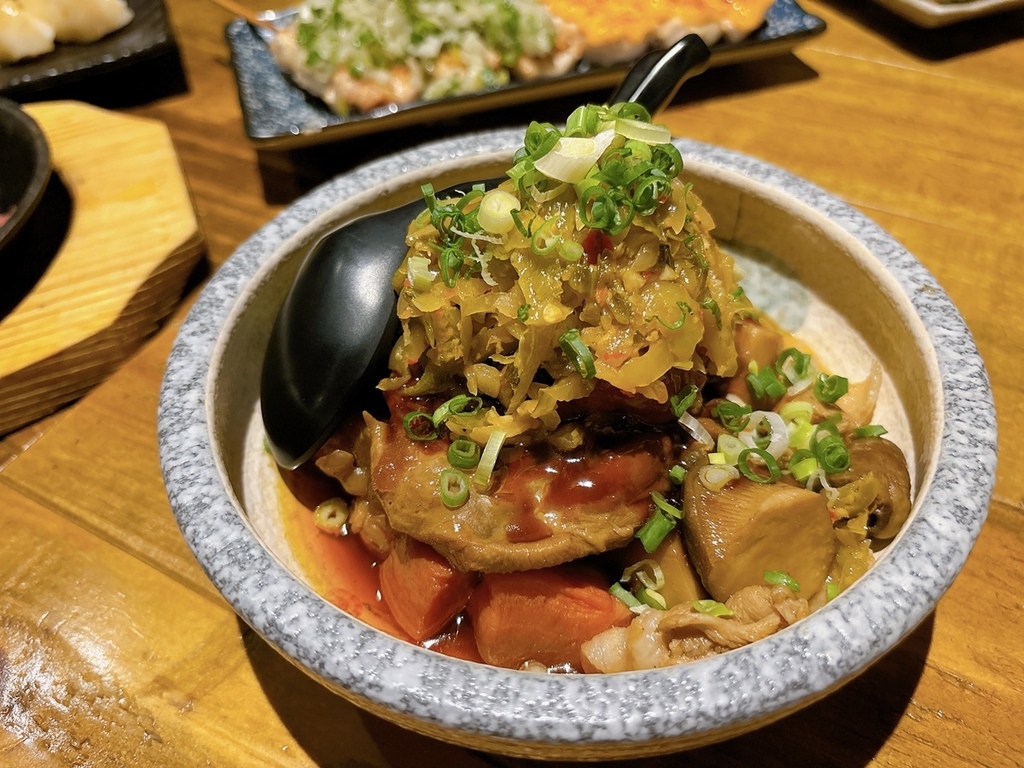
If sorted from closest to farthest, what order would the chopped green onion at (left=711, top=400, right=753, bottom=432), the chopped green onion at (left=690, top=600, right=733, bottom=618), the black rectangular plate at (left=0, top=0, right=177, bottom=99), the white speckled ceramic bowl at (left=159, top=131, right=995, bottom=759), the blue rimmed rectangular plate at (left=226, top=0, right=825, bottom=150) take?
the white speckled ceramic bowl at (left=159, top=131, right=995, bottom=759)
the chopped green onion at (left=690, top=600, right=733, bottom=618)
the chopped green onion at (left=711, top=400, right=753, bottom=432)
the blue rimmed rectangular plate at (left=226, top=0, right=825, bottom=150)
the black rectangular plate at (left=0, top=0, right=177, bottom=99)

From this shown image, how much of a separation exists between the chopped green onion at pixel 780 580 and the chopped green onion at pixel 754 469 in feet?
0.53

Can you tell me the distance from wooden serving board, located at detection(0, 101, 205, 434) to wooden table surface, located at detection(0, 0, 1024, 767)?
0.08 m

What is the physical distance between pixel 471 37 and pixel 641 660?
8.39 feet

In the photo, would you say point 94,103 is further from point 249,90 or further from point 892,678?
point 892,678

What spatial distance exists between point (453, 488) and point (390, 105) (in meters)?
2.02

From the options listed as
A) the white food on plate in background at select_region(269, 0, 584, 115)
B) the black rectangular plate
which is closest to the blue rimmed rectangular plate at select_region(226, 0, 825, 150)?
the white food on plate in background at select_region(269, 0, 584, 115)

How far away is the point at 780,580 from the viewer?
48.5 inches

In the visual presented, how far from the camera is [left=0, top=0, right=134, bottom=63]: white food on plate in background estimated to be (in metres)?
3.03

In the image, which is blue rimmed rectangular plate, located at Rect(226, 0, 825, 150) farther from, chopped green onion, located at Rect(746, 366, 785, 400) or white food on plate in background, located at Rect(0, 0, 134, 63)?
chopped green onion, located at Rect(746, 366, 785, 400)

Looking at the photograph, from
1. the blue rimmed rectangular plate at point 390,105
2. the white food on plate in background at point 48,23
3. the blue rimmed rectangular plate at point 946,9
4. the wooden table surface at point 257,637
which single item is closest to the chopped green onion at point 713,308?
the wooden table surface at point 257,637

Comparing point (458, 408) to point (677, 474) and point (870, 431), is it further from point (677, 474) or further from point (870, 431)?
point (870, 431)

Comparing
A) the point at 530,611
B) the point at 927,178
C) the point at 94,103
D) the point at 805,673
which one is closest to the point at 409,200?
the point at 530,611

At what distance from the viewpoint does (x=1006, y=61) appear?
2955 mm

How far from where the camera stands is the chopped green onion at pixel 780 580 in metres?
1.23
